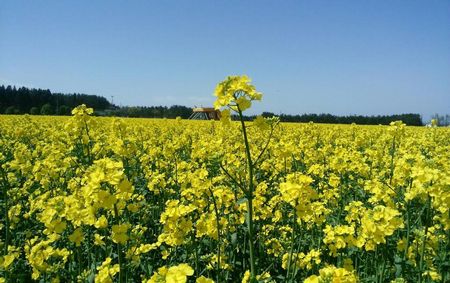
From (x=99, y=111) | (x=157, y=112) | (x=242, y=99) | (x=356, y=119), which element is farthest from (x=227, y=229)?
(x=99, y=111)

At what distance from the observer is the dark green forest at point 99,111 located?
47219mm

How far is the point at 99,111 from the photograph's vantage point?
66.7 m

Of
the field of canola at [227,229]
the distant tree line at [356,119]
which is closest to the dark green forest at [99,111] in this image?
the distant tree line at [356,119]

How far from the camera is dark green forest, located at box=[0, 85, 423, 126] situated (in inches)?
1859

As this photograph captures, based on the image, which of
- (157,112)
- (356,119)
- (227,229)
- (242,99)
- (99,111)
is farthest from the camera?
(99,111)

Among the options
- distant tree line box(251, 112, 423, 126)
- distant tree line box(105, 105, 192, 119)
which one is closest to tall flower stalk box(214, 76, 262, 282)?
distant tree line box(251, 112, 423, 126)

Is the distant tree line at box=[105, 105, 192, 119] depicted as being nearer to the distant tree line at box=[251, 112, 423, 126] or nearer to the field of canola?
the distant tree line at box=[251, 112, 423, 126]

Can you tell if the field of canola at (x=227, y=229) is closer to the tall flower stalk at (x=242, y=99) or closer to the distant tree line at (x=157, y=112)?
the tall flower stalk at (x=242, y=99)

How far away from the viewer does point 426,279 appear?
3.35 metres

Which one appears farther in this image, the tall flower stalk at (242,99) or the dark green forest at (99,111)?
the dark green forest at (99,111)

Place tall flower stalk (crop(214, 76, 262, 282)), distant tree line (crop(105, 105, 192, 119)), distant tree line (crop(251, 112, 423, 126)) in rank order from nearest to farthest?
tall flower stalk (crop(214, 76, 262, 282))
distant tree line (crop(251, 112, 423, 126))
distant tree line (crop(105, 105, 192, 119))

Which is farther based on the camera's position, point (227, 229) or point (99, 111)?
point (99, 111)

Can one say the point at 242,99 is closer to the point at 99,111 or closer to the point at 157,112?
the point at 157,112

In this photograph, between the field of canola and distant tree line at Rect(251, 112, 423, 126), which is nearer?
the field of canola
